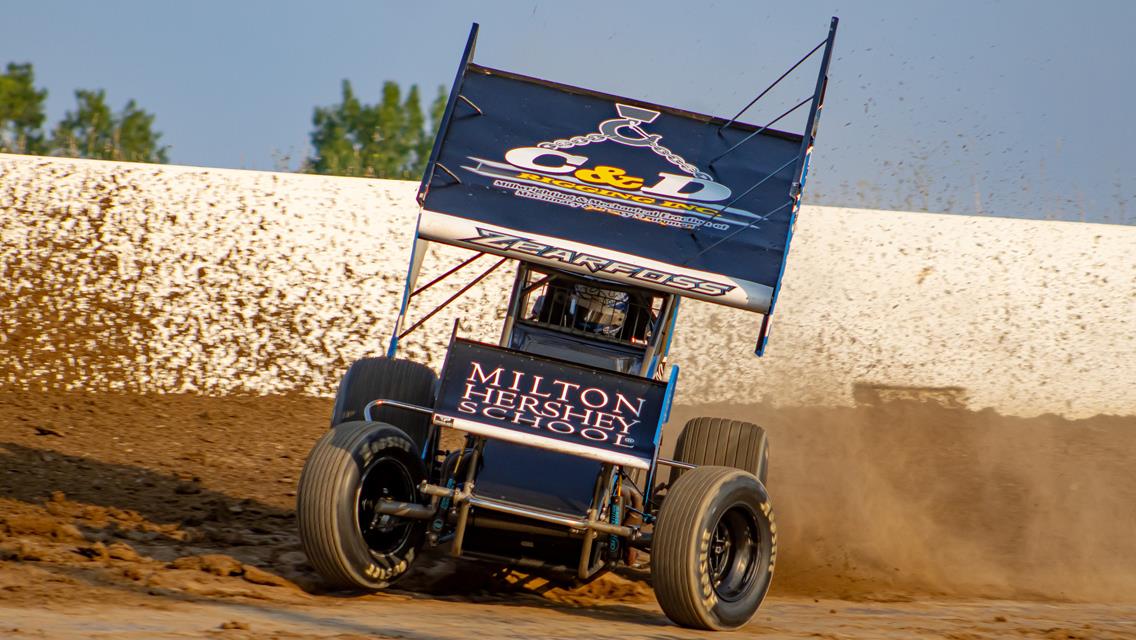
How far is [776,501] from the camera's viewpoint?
10.7m

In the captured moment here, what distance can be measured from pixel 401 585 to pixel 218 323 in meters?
8.58

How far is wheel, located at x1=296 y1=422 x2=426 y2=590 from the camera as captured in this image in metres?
5.85

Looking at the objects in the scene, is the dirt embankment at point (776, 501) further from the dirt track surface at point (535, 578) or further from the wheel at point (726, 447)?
the wheel at point (726, 447)

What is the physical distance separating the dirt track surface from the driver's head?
1.68 metres

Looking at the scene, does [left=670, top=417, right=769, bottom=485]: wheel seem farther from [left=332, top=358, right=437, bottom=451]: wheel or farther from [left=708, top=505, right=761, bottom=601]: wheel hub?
[left=332, top=358, right=437, bottom=451]: wheel

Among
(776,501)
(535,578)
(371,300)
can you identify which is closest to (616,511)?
(535,578)

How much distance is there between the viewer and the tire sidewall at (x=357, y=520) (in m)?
5.86

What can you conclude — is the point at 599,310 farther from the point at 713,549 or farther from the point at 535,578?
the point at 713,549

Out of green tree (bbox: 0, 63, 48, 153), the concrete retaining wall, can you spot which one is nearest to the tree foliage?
green tree (bbox: 0, 63, 48, 153)

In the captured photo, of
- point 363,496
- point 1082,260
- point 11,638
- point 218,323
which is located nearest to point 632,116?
point 363,496

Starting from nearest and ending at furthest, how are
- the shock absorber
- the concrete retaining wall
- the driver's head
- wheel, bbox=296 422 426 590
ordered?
wheel, bbox=296 422 426 590, the shock absorber, the driver's head, the concrete retaining wall

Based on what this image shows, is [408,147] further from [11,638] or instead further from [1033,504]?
[11,638]

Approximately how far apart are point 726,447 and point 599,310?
4.18ft

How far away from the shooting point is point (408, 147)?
82.1 meters
